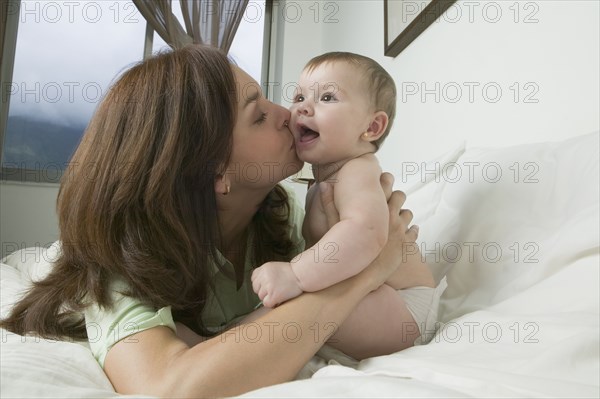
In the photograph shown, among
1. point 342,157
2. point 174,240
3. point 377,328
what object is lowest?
point 377,328

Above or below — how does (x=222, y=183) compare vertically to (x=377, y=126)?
below

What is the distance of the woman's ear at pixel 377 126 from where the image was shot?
41.8 inches

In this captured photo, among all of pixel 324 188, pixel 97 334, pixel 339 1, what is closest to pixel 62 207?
pixel 97 334

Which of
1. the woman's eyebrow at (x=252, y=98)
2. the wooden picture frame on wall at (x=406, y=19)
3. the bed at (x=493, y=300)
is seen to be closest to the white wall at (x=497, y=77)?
the wooden picture frame on wall at (x=406, y=19)

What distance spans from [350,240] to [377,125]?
34 cm

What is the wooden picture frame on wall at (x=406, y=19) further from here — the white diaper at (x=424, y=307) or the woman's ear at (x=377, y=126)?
the white diaper at (x=424, y=307)

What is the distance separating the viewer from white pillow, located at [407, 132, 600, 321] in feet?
2.68

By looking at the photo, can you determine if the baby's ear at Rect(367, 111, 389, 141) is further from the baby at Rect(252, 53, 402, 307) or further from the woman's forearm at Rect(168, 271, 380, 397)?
the woman's forearm at Rect(168, 271, 380, 397)

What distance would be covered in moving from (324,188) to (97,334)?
49 centimetres

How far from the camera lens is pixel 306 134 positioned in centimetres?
107

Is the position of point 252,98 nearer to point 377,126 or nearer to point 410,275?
point 377,126

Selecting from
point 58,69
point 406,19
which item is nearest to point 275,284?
point 406,19

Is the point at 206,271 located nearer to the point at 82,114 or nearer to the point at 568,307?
the point at 568,307

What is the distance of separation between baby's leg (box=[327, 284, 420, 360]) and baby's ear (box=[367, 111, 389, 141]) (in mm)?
335
